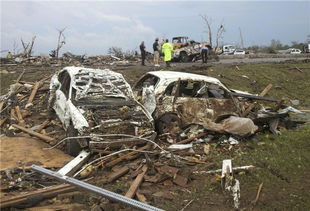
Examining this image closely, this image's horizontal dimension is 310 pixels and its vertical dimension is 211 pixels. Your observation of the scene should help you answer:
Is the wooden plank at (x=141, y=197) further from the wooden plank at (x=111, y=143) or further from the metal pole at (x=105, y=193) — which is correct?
the wooden plank at (x=111, y=143)

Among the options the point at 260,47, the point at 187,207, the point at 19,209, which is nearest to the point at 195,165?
the point at 187,207

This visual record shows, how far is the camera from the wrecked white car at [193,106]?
7.59 metres

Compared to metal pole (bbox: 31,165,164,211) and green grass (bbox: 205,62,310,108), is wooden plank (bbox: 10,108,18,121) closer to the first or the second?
metal pole (bbox: 31,165,164,211)

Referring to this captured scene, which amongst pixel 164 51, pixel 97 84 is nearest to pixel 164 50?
pixel 164 51

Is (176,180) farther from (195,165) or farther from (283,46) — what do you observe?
(283,46)

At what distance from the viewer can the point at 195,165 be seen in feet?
20.6

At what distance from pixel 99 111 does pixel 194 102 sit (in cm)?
264

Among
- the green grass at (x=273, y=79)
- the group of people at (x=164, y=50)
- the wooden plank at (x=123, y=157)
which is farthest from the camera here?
the group of people at (x=164, y=50)

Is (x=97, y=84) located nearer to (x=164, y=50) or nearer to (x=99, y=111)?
(x=99, y=111)

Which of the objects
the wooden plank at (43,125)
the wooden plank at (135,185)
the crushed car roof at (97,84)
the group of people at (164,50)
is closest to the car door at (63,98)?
the crushed car roof at (97,84)

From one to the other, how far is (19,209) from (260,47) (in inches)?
2523

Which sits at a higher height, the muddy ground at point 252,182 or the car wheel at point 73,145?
the car wheel at point 73,145

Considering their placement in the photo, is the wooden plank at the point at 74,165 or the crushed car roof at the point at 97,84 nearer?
the wooden plank at the point at 74,165

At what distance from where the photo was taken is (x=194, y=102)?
801 cm
